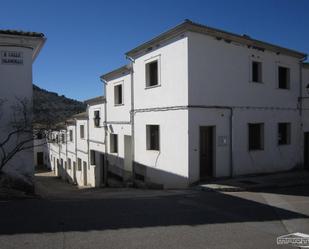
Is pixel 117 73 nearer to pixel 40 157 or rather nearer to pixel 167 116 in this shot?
pixel 167 116

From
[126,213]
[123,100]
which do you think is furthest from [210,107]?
[126,213]

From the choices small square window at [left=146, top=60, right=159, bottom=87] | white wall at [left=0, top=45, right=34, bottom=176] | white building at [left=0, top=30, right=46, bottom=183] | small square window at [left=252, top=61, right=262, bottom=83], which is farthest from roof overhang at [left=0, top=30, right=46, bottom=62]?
small square window at [left=252, top=61, right=262, bottom=83]

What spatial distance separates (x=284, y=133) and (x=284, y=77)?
2708 mm

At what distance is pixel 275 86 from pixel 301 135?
3.13 meters

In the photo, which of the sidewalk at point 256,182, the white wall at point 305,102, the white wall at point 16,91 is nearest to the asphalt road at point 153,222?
the sidewalk at point 256,182

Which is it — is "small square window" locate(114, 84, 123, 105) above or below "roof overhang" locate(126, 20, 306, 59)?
below

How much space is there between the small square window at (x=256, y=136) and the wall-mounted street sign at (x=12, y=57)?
9536 mm

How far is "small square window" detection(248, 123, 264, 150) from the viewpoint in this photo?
47.8ft

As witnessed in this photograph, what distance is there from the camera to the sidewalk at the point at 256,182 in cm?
1127

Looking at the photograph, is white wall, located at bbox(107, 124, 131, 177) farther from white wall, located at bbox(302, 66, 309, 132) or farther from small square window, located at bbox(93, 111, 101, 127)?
white wall, located at bbox(302, 66, 309, 132)

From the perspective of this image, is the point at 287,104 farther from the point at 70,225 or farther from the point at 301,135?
the point at 70,225

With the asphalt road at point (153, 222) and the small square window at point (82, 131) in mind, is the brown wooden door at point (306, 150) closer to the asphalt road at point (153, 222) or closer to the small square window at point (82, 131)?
the asphalt road at point (153, 222)

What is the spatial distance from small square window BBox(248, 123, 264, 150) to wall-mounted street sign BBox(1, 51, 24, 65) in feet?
31.3

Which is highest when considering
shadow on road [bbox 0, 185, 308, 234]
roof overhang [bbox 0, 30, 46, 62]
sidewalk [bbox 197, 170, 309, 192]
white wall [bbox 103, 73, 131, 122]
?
roof overhang [bbox 0, 30, 46, 62]
